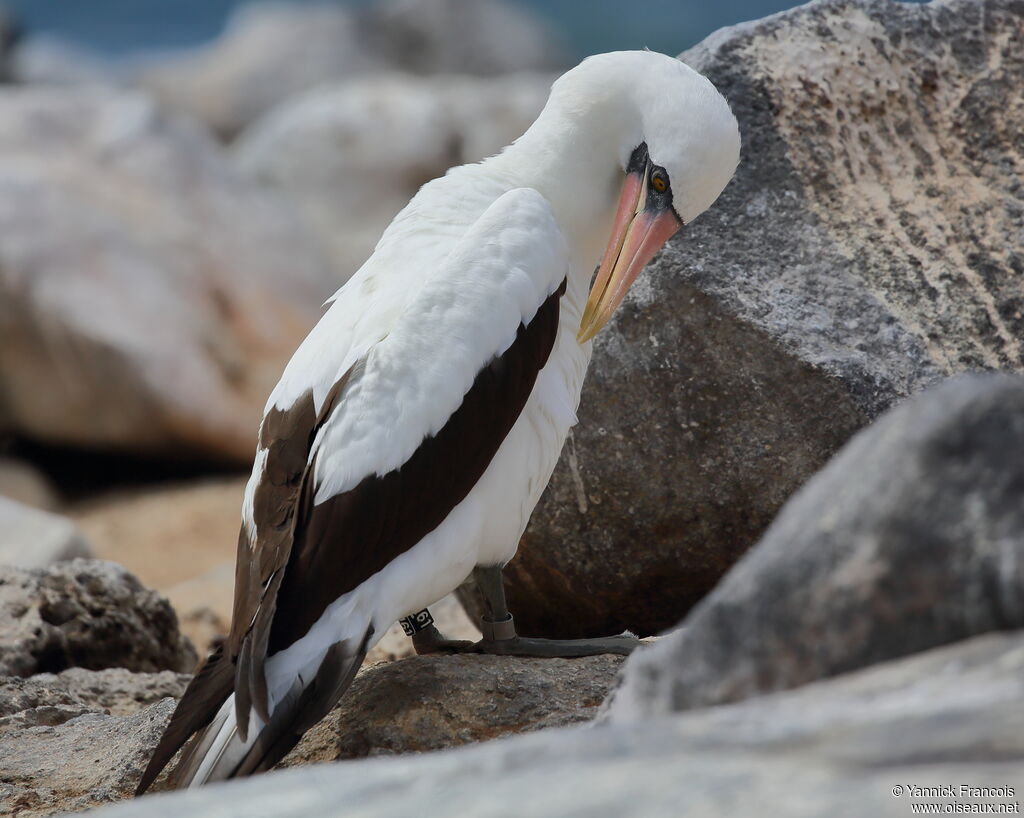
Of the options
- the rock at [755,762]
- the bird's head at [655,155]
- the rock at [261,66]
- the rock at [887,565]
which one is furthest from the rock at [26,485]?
the rock at [261,66]

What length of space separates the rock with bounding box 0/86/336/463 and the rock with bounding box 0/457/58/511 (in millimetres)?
316

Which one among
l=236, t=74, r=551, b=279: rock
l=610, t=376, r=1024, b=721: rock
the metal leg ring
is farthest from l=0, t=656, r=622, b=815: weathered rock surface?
l=236, t=74, r=551, b=279: rock

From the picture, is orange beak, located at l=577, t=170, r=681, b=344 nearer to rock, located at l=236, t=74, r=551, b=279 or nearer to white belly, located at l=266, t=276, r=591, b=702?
white belly, located at l=266, t=276, r=591, b=702

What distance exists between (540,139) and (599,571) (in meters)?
1.52

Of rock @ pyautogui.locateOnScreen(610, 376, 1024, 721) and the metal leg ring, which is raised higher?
rock @ pyautogui.locateOnScreen(610, 376, 1024, 721)

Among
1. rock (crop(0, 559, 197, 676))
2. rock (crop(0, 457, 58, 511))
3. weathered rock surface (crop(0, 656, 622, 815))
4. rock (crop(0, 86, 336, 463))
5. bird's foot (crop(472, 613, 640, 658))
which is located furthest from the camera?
rock (crop(0, 86, 336, 463))

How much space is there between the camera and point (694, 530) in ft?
13.7

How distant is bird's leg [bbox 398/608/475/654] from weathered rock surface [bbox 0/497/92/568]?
7.22 feet

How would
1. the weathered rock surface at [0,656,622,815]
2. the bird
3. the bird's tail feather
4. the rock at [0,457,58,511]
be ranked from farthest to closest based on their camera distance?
the rock at [0,457,58,511], the weathered rock surface at [0,656,622,815], the bird, the bird's tail feather

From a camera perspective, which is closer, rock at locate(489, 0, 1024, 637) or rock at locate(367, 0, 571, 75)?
rock at locate(489, 0, 1024, 637)

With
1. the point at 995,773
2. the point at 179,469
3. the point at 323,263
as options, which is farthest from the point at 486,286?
the point at 323,263

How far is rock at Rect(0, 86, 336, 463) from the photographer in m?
9.89

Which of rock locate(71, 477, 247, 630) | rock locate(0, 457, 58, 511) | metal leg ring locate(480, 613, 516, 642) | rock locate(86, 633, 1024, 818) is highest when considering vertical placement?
rock locate(86, 633, 1024, 818)

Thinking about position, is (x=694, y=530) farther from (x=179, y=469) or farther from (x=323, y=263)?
(x=323, y=263)
